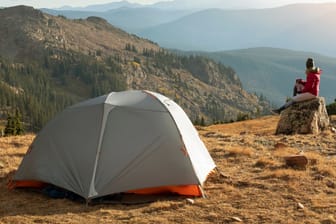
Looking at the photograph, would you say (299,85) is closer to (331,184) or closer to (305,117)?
(305,117)

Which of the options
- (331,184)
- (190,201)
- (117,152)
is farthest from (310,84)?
(117,152)

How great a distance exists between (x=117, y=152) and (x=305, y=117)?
15.1m

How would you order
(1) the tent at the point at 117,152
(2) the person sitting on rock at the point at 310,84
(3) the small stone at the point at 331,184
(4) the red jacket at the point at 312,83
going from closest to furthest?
(1) the tent at the point at 117,152 → (3) the small stone at the point at 331,184 → (2) the person sitting on rock at the point at 310,84 → (4) the red jacket at the point at 312,83

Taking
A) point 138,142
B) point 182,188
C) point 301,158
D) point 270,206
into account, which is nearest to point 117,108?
point 138,142

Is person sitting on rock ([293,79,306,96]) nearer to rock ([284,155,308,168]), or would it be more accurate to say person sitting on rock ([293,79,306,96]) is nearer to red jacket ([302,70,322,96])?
red jacket ([302,70,322,96])

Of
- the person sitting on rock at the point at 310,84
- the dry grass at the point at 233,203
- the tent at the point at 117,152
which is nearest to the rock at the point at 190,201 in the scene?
the dry grass at the point at 233,203

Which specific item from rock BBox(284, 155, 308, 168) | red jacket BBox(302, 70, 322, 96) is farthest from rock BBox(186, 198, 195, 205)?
red jacket BBox(302, 70, 322, 96)

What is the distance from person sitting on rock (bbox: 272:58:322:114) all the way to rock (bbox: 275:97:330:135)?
1.22 feet

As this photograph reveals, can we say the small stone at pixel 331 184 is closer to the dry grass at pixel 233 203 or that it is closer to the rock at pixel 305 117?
the dry grass at pixel 233 203

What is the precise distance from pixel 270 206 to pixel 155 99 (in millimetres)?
4576

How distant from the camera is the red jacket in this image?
22266 mm

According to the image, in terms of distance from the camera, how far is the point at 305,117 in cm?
2339

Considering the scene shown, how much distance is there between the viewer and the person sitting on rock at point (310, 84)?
22078 mm

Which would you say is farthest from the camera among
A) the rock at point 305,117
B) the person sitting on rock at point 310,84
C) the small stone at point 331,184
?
the rock at point 305,117
